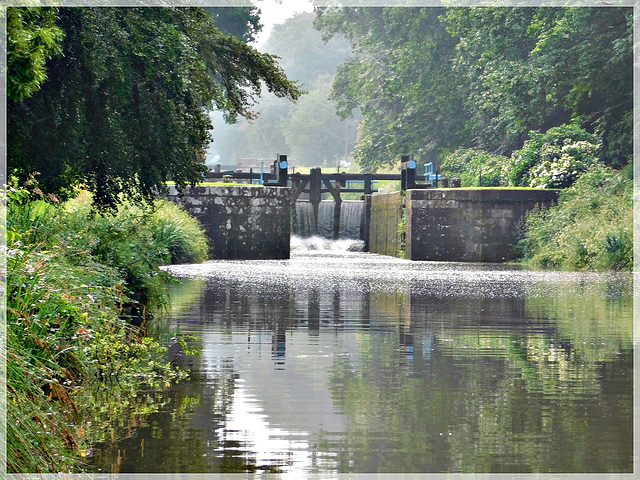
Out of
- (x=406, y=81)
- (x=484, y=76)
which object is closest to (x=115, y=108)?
(x=484, y=76)

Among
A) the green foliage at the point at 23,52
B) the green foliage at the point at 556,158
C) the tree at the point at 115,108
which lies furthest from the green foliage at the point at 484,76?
the green foliage at the point at 23,52

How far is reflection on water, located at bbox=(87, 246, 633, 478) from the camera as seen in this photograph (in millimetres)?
5781

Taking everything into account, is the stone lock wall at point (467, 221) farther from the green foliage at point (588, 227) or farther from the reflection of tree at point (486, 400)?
the reflection of tree at point (486, 400)

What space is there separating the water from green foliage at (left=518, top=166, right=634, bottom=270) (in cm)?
1246

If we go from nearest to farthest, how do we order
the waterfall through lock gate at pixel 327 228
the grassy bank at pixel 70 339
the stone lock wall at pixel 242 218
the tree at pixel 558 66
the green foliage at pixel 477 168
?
the grassy bank at pixel 70 339, the stone lock wall at pixel 242 218, the tree at pixel 558 66, the green foliage at pixel 477 168, the waterfall through lock gate at pixel 327 228

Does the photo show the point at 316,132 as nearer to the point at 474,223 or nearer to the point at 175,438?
the point at 474,223

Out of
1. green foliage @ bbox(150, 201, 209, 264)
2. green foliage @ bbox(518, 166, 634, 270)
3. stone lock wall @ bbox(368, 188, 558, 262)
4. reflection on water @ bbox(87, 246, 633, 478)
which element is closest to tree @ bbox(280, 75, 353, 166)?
stone lock wall @ bbox(368, 188, 558, 262)

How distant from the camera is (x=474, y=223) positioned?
3020 cm

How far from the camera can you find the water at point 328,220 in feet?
137

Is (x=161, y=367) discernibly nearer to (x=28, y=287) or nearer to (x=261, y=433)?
(x=28, y=287)

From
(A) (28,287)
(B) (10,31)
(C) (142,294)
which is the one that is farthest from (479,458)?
(C) (142,294)

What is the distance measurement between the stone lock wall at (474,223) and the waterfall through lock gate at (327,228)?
10112mm

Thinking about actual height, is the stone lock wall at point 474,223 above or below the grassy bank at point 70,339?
above

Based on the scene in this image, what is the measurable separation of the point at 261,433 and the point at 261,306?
26.7 ft
